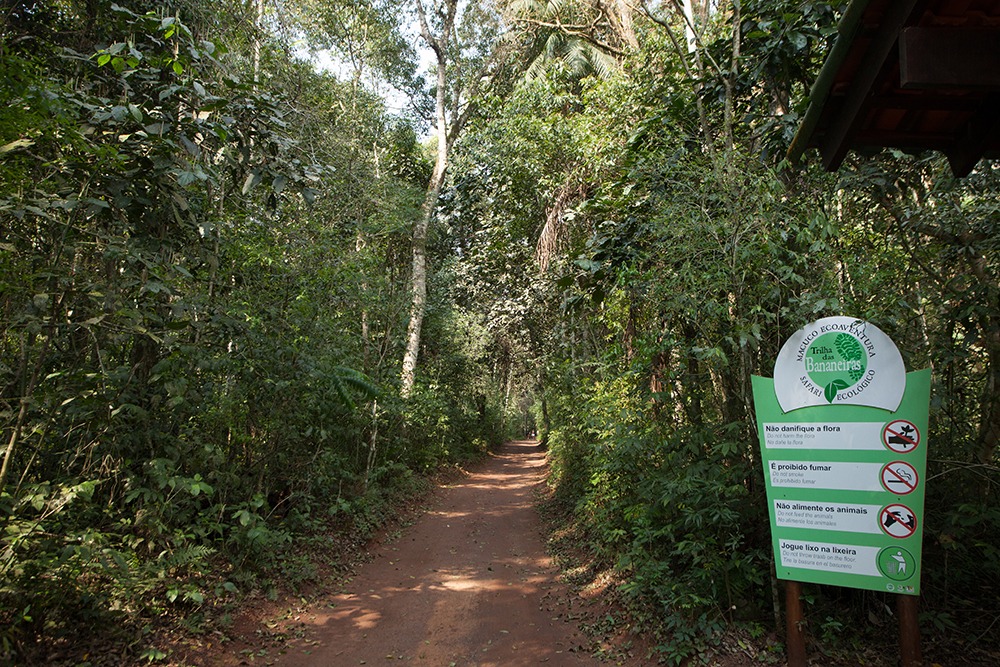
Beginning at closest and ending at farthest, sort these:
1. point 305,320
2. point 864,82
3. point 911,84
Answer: point 911,84 < point 864,82 < point 305,320

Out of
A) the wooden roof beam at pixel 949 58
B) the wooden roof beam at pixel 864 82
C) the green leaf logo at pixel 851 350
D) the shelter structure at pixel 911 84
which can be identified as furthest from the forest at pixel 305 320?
the wooden roof beam at pixel 949 58

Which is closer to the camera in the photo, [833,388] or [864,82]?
[864,82]

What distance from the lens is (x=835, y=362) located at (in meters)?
3.57

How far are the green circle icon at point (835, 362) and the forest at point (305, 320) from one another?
443 millimetres

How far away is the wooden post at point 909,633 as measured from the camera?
3359mm

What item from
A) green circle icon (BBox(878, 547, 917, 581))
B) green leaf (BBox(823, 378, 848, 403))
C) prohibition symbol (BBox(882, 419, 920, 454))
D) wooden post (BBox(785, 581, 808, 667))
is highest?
green leaf (BBox(823, 378, 848, 403))

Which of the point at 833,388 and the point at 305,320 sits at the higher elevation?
the point at 305,320

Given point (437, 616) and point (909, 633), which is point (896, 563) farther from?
point (437, 616)

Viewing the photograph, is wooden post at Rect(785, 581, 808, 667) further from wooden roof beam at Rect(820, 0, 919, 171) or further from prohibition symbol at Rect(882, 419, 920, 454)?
wooden roof beam at Rect(820, 0, 919, 171)

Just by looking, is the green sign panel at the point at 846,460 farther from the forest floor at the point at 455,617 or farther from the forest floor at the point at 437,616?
the forest floor at the point at 437,616

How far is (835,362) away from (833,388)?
0.58 feet

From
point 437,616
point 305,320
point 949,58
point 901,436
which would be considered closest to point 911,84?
point 949,58

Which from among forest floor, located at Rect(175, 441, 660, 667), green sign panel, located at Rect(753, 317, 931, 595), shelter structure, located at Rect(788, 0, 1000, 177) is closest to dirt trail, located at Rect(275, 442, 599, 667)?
forest floor, located at Rect(175, 441, 660, 667)

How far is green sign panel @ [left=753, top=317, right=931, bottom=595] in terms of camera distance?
10.7ft
